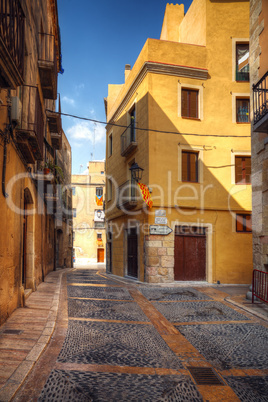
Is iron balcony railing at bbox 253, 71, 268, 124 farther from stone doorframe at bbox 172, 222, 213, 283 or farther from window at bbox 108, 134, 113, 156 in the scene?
window at bbox 108, 134, 113, 156

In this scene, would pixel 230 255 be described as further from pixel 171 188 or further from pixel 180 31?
pixel 180 31

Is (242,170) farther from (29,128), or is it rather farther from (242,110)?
(29,128)

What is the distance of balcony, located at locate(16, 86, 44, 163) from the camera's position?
22.9 ft

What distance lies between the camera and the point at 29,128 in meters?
7.87

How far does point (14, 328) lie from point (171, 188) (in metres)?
9.31

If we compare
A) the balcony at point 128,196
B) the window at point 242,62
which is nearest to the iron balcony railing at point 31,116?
the balcony at point 128,196

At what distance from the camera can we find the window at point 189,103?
14.5m

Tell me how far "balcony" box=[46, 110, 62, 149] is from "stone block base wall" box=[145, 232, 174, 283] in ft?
21.5

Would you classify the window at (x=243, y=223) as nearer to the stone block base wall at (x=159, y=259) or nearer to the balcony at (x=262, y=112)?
the stone block base wall at (x=159, y=259)

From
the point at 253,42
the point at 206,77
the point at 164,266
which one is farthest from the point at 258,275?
the point at 206,77

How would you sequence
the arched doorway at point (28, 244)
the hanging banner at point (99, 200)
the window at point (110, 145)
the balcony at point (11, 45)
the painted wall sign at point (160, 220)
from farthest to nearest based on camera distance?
1. the hanging banner at point (99, 200)
2. the window at point (110, 145)
3. the painted wall sign at point (160, 220)
4. the arched doorway at point (28, 244)
5. the balcony at point (11, 45)

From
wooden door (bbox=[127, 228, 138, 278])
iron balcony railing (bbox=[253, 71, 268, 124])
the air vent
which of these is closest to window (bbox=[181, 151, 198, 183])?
wooden door (bbox=[127, 228, 138, 278])

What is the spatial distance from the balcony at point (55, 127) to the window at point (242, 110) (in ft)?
26.2

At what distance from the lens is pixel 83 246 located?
41031mm
